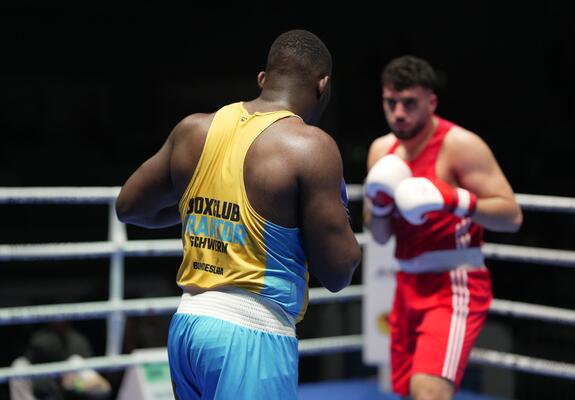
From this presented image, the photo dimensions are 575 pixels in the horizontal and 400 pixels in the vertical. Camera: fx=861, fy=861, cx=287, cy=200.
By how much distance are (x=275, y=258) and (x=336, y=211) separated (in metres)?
0.15

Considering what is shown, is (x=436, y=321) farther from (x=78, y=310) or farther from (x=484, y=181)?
(x=78, y=310)

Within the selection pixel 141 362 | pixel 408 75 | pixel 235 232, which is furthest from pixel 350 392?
pixel 235 232

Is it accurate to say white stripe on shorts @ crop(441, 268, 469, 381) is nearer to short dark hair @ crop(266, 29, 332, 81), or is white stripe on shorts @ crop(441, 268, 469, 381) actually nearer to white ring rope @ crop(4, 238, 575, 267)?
white ring rope @ crop(4, 238, 575, 267)

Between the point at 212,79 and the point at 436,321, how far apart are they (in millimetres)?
5844

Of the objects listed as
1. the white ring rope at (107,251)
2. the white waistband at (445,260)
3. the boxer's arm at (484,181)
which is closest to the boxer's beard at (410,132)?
the boxer's arm at (484,181)

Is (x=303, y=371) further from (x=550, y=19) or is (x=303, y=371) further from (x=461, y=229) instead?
(x=550, y=19)

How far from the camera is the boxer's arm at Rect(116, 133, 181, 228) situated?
5.93 ft

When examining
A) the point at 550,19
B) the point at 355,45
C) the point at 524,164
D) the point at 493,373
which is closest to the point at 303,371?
the point at 493,373

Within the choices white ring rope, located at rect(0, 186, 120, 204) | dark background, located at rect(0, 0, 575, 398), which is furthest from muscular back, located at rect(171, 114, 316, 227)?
dark background, located at rect(0, 0, 575, 398)

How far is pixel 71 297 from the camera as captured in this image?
578 cm

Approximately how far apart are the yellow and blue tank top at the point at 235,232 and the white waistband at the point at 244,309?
15 mm

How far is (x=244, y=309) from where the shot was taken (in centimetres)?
166

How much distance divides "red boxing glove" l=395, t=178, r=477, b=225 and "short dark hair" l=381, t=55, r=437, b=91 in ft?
1.12

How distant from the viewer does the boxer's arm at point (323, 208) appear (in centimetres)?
160
